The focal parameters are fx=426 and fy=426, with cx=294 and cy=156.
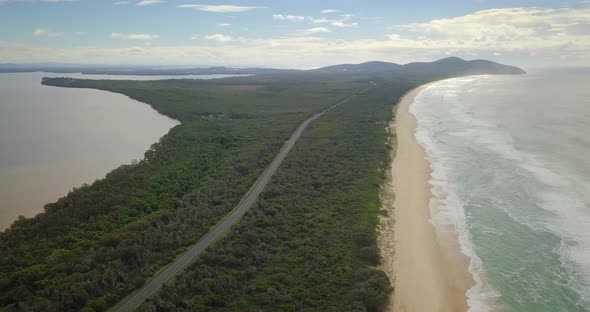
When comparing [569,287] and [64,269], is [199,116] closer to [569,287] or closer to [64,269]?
[64,269]

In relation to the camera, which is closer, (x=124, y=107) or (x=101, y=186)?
(x=101, y=186)

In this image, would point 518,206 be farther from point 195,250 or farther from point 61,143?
point 61,143

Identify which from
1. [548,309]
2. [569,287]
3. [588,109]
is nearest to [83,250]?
[548,309]

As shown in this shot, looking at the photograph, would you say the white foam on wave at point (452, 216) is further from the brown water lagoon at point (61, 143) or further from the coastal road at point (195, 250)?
the brown water lagoon at point (61, 143)

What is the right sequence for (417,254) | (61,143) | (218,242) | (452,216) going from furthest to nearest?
(61,143)
(452,216)
(417,254)
(218,242)

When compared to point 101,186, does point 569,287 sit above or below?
below

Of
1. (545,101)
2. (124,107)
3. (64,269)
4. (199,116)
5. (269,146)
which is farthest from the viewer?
(545,101)

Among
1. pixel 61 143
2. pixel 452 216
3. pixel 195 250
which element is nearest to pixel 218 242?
pixel 195 250
